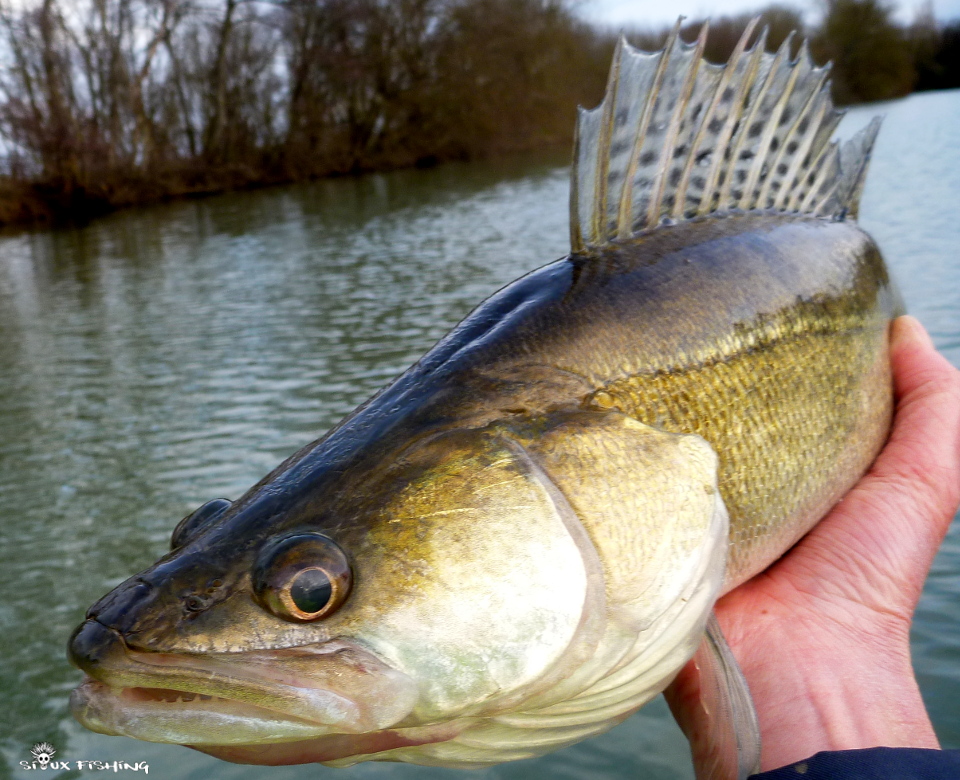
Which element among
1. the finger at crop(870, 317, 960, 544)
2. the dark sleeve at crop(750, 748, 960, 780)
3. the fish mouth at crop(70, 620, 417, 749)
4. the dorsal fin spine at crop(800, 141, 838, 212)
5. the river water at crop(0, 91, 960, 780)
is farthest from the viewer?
the river water at crop(0, 91, 960, 780)

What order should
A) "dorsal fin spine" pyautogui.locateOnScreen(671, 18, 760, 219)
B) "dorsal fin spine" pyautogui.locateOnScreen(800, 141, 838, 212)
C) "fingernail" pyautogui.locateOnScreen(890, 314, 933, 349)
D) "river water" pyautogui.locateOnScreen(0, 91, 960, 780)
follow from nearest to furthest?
"dorsal fin spine" pyautogui.locateOnScreen(671, 18, 760, 219) → "dorsal fin spine" pyautogui.locateOnScreen(800, 141, 838, 212) → "fingernail" pyautogui.locateOnScreen(890, 314, 933, 349) → "river water" pyautogui.locateOnScreen(0, 91, 960, 780)

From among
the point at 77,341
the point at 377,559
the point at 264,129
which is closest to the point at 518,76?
the point at 264,129

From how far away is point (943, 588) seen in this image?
5.07 meters

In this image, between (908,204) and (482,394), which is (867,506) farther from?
(908,204)

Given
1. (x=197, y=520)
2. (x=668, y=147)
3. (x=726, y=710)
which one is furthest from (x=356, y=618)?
(x=668, y=147)

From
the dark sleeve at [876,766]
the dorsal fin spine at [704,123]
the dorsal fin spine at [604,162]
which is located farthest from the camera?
the dorsal fin spine at [704,123]

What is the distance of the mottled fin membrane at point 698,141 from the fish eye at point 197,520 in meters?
1.17

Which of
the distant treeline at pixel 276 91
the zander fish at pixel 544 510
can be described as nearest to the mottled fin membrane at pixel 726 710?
the zander fish at pixel 544 510

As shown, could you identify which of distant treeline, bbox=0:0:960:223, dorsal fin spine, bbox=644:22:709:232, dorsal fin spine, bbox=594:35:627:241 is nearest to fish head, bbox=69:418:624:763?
dorsal fin spine, bbox=594:35:627:241

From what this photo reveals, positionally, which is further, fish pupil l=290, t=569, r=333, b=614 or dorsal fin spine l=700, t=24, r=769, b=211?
dorsal fin spine l=700, t=24, r=769, b=211

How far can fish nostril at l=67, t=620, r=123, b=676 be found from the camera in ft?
4.97

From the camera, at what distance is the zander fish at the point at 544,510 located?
5.04 ft

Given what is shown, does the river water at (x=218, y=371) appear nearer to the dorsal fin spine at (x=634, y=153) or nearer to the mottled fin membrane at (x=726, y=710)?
the mottled fin membrane at (x=726, y=710)

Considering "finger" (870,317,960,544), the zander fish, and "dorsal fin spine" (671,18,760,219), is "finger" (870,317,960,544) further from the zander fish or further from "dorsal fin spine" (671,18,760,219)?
"dorsal fin spine" (671,18,760,219)
